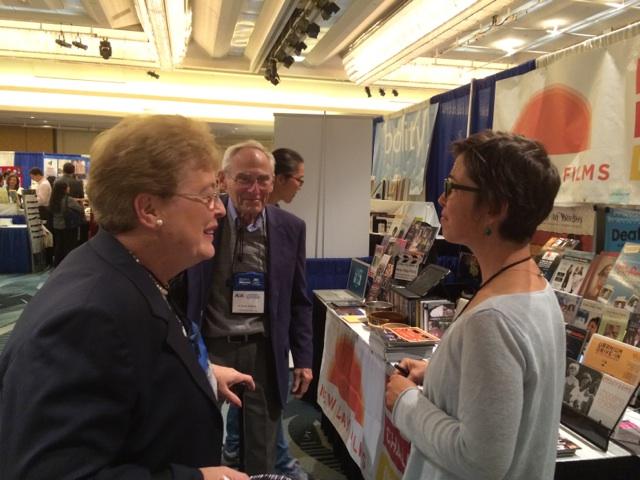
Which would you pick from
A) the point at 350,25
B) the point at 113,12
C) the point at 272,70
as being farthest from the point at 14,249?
the point at 350,25

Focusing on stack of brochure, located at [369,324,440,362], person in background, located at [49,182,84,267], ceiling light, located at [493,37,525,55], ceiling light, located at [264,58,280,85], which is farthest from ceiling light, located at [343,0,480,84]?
person in background, located at [49,182,84,267]

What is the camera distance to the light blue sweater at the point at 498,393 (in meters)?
0.88

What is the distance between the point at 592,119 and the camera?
81.4 inches

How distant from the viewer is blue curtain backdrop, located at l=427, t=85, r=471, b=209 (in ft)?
10.8

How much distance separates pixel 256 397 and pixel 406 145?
281 cm

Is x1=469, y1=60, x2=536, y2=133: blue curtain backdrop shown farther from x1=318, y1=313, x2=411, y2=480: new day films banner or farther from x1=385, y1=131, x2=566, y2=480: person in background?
x1=385, y1=131, x2=566, y2=480: person in background

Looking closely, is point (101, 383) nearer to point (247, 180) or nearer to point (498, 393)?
point (498, 393)

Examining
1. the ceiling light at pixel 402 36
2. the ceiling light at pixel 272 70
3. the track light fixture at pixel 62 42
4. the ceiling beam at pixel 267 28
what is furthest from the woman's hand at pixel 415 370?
the track light fixture at pixel 62 42

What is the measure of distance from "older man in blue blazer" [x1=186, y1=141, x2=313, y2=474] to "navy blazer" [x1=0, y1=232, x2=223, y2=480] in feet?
3.47

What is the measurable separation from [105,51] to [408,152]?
3.85 meters

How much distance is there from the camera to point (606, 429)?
1.38m

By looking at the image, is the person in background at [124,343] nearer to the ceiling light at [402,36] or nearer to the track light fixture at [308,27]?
the ceiling light at [402,36]

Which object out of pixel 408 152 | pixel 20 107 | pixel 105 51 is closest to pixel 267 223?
pixel 408 152

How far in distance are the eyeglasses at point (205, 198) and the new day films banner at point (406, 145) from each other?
299 centimetres
